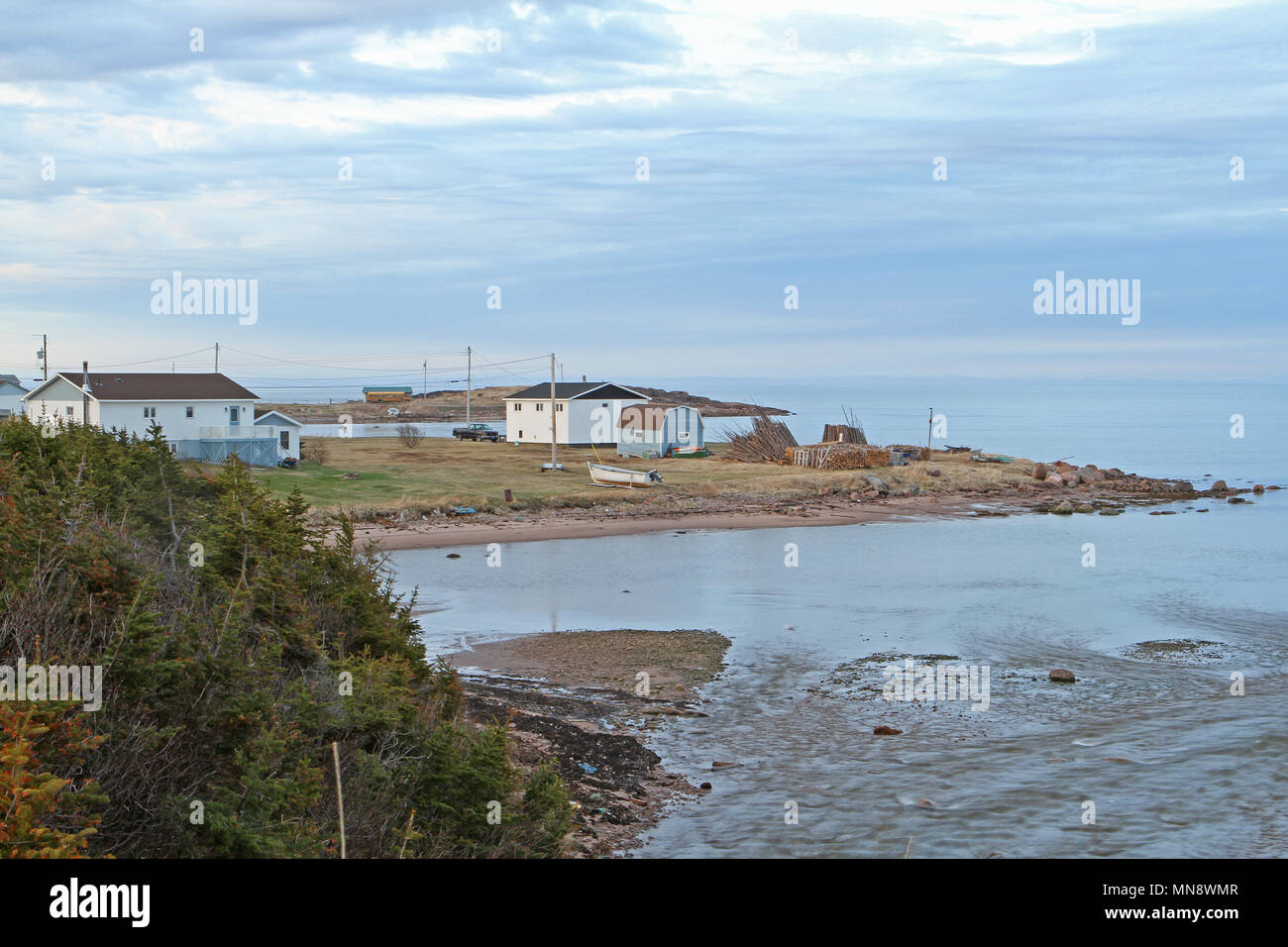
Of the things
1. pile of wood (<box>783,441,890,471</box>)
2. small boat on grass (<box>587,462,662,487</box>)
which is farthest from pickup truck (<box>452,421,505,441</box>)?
small boat on grass (<box>587,462,662,487</box>)

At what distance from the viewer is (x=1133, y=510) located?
54.1m

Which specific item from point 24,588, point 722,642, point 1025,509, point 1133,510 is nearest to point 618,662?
point 722,642

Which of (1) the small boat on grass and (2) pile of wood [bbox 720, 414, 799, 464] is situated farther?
(2) pile of wood [bbox 720, 414, 799, 464]

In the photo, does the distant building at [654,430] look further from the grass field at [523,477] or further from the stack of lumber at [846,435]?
the stack of lumber at [846,435]

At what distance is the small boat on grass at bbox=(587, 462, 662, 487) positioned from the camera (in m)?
51.8

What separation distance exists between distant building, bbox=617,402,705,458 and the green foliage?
53.5 m

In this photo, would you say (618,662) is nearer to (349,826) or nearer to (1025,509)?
(349,826)

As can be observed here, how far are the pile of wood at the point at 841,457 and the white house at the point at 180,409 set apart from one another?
2903cm

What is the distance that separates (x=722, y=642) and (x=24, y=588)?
17.1 metres

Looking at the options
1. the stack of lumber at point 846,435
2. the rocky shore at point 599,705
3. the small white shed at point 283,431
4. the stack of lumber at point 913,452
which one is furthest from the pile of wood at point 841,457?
the rocky shore at point 599,705

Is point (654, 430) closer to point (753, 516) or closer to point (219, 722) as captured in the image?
point (753, 516)

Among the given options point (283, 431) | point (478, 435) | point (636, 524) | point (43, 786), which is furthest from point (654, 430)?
point (43, 786)

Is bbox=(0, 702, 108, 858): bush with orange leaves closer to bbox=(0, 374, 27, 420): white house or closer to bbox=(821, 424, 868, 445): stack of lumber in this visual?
bbox=(821, 424, 868, 445): stack of lumber

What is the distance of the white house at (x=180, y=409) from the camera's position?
161 feet
